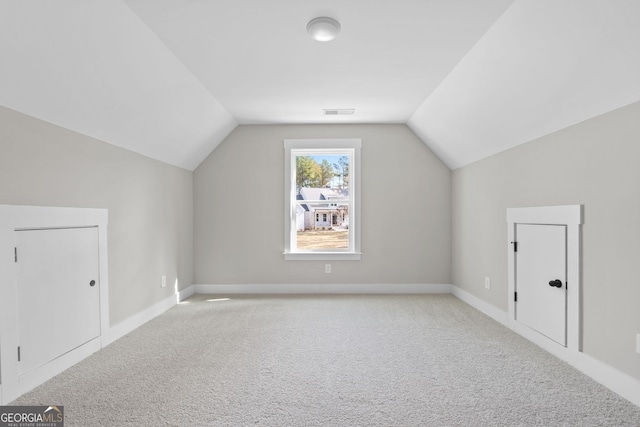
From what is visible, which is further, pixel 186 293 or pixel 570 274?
pixel 186 293

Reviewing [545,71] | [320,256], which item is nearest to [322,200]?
[320,256]

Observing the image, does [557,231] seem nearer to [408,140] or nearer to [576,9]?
[576,9]

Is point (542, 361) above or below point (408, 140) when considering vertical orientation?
below

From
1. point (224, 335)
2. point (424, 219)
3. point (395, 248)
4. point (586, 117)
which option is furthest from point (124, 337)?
point (586, 117)

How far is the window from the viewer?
4676mm

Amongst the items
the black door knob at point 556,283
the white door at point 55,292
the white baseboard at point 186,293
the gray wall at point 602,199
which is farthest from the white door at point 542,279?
the white baseboard at point 186,293

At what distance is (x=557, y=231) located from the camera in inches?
102

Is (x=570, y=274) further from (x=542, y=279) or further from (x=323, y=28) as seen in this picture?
(x=323, y=28)

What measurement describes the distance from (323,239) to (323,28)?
10.0ft

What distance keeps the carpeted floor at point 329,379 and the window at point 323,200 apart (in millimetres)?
1444

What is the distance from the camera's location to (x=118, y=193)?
121 inches

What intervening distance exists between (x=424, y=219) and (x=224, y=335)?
2.93 metres

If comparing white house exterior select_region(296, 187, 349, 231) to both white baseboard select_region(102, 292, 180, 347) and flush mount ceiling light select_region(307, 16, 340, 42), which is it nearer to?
white baseboard select_region(102, 292, 180, 347)

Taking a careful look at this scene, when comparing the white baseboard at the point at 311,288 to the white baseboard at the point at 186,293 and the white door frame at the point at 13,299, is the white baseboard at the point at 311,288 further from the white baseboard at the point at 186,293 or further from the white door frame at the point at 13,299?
the white door frame at the point at 13,299
